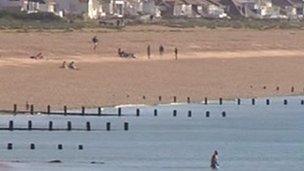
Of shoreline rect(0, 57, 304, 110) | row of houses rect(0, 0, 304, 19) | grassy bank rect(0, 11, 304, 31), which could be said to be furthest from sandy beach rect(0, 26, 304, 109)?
row of houses rect(0, 0, 304, 19)

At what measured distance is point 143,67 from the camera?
58094 millimetres

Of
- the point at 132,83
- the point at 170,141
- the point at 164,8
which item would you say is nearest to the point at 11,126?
the point at 170,141

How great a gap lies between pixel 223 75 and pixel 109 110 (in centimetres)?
1410

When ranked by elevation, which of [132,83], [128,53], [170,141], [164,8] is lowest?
[164,8]

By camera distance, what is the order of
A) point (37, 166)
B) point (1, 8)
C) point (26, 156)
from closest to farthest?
point (37, 166), point (26, 156), point (1, 8)

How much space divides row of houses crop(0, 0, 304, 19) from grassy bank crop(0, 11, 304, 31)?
509 cm

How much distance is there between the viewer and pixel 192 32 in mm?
81938

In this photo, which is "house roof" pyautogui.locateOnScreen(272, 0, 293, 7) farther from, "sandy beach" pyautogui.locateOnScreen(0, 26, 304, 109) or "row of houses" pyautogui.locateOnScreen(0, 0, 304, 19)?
"sandy beach" pyautogui.locateOnScreen(0, 26, 304, 109)

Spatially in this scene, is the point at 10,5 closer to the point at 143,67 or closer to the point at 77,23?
the point at 77,23

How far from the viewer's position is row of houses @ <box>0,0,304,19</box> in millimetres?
98375

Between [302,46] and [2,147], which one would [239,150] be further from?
[302,46]

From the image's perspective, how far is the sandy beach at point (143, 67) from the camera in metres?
47.1

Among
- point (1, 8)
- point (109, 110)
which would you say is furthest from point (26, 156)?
point (1, 8)

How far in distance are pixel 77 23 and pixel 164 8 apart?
32.4 meters
